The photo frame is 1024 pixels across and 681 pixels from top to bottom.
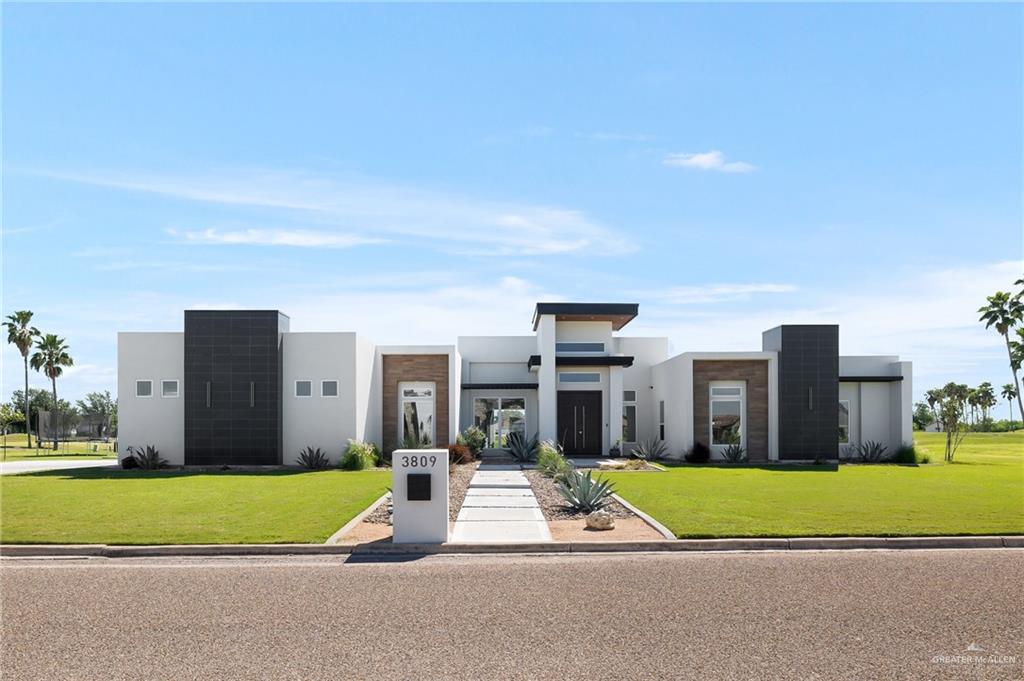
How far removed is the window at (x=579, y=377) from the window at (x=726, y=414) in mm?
4341

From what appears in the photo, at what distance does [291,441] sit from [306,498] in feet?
33.3

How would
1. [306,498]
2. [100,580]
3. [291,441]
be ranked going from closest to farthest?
[100,580], [306,498], [291,441]

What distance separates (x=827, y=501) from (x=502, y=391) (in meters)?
17.6

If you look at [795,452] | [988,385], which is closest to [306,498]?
[795,452]

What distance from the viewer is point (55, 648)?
6.76 m

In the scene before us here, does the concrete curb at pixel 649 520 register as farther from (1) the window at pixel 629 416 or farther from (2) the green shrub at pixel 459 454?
(1) the window at pixel 629 416

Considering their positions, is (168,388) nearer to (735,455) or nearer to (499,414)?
(499,414)

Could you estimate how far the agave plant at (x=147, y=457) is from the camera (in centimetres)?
2630

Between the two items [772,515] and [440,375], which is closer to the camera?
[772,515]

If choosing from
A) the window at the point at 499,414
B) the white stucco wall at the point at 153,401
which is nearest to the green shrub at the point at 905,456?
the window at the point at 499,414

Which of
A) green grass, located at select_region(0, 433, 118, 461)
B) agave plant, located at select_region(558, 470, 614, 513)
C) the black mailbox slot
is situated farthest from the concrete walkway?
green grass, located at select_region(0, 433, 118, 461)

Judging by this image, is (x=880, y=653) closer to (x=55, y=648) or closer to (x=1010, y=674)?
(x=1010, y=674)

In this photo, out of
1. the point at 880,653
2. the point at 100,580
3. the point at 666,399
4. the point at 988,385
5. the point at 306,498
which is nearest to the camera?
the point at 880,653

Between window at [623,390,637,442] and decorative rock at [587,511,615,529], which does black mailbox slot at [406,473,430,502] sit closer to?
decorative rock at [587,511,615,529]
